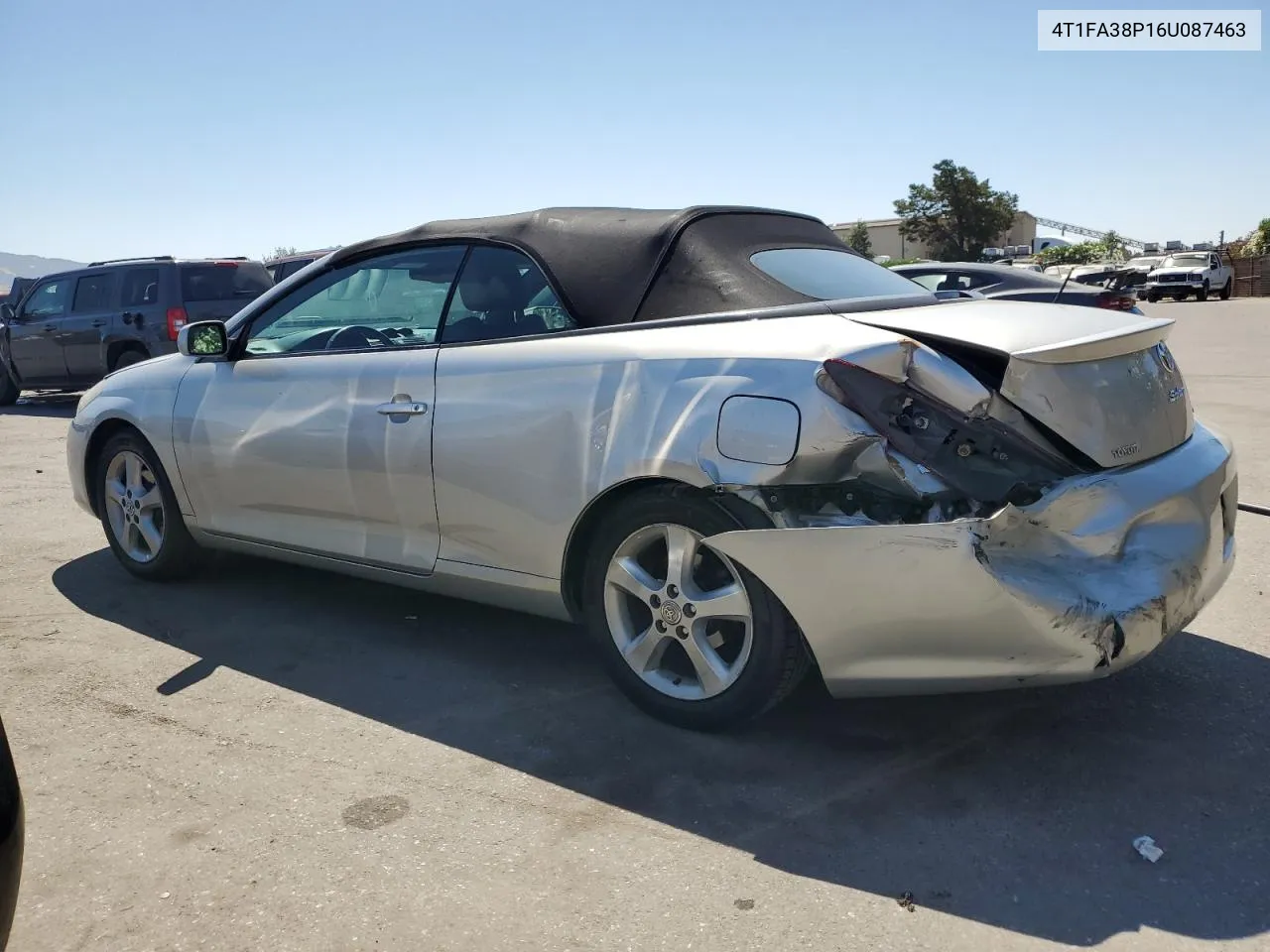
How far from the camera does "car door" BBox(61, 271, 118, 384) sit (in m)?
13.3

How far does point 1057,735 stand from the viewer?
342 cm

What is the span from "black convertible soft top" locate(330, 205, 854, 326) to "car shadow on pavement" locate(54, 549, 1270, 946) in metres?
1.32

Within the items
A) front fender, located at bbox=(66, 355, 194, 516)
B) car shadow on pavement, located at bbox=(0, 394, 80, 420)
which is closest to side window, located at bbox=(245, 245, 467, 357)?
front fender, located at bbox=(66, 355, 194, 516)

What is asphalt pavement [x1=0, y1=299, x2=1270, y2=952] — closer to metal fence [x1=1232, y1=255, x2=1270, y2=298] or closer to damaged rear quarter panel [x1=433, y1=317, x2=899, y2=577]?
damaged rear quarter panel [x1=433, y1=317, x2=899, y2=577]

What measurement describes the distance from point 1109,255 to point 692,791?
70.5 metres

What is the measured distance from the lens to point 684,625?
342cm

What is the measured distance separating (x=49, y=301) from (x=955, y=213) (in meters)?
65.6

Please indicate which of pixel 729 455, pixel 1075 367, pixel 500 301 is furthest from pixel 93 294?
pixel 1075 367

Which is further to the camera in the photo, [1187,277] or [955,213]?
[955,213]

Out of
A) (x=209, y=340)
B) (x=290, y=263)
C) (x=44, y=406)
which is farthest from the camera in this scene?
(x=290, y=263)

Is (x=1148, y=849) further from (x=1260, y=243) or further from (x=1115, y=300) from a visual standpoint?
(x=1260, y=243)

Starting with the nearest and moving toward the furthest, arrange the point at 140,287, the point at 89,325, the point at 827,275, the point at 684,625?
the point at 684,625 < the point at 827,275 < the point at 140,287 < the point at 89,325

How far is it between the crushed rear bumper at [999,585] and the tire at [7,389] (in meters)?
15.0

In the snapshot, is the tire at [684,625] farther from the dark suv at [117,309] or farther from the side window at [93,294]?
the side window at [93,294]
